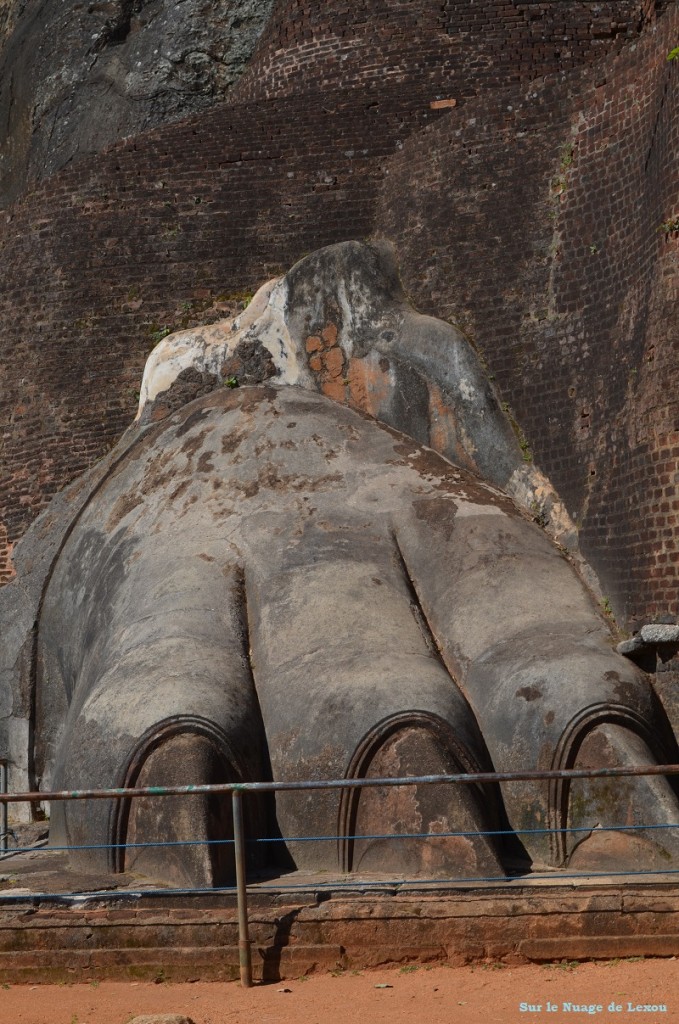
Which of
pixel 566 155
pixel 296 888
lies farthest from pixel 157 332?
pixel 296 888

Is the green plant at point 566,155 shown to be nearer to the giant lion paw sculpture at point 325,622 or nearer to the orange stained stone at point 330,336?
the giant lion paw sculpture at point 325,622

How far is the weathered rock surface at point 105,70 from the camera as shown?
22953mm

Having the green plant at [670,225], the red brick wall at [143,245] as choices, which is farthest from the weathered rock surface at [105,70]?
the green plant at [670,225]

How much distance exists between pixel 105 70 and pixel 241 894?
62.0 feet

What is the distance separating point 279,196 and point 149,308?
174 cm

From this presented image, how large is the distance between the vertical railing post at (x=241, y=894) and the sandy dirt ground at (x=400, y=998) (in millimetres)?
105

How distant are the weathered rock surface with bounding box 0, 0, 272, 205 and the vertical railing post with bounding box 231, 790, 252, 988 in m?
17.1

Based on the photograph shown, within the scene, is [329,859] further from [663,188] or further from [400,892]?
[663,188]

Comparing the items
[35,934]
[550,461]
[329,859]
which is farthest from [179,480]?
[35,934]

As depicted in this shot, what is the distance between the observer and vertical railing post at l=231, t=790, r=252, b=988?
7344mm

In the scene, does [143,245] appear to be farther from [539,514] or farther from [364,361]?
[539,514]

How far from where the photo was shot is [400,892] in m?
7.77

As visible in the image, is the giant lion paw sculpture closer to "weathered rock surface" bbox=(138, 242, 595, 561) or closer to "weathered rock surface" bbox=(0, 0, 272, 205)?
"weathered rock surface" bbox=(138, 242, 595, 561)

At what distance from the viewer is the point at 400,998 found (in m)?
7.12
